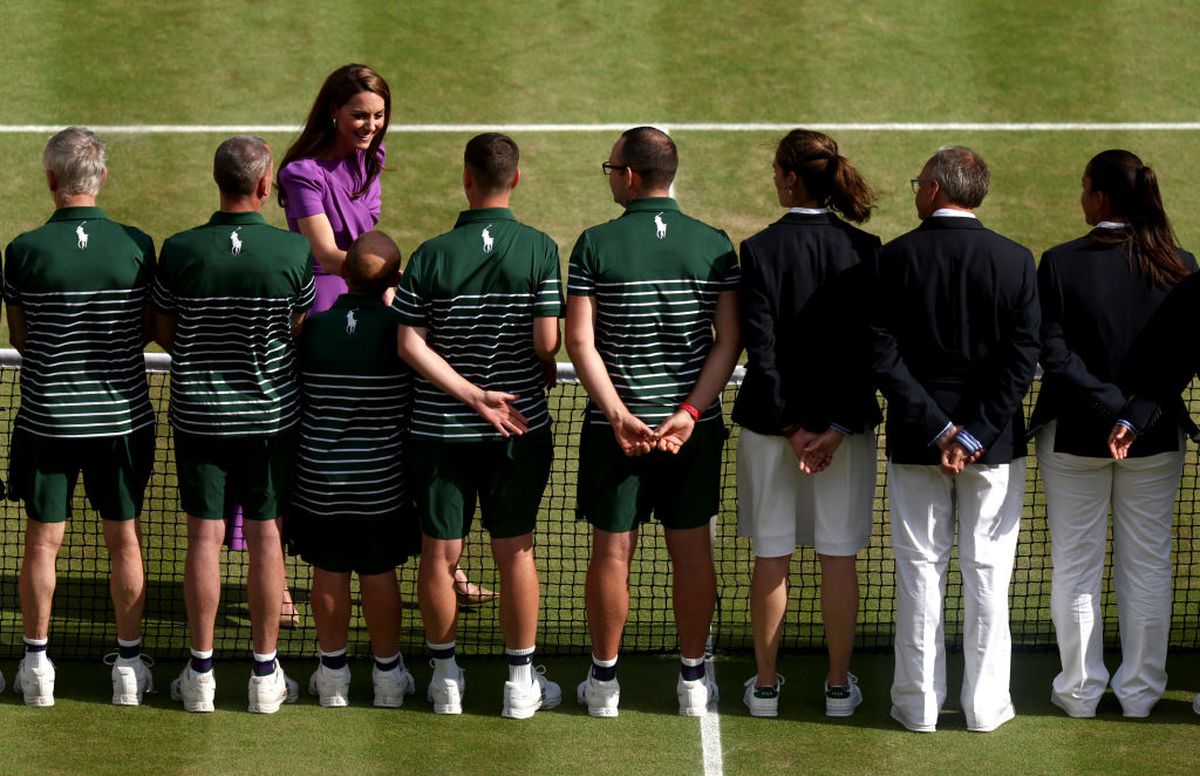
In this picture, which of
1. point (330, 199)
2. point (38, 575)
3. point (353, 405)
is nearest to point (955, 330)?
point (353, 405)

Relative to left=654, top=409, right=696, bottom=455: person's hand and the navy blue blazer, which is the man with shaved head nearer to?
left=654, top=409, right=696, bottom=455: person's hand

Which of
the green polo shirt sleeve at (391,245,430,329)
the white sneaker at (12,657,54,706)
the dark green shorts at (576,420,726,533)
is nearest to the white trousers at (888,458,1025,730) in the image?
the dark green shorts at (576,420,726,533)

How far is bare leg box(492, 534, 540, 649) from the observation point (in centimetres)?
707

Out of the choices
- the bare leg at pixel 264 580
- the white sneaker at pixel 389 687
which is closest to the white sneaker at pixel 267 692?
the bare leg at pixel 264 580

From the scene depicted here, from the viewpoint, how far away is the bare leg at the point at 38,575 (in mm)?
7156

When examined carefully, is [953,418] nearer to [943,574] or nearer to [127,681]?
[943,574]

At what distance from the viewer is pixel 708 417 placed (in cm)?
704

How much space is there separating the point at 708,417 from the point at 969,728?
5.16 ft

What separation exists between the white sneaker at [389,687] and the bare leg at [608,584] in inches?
32.1

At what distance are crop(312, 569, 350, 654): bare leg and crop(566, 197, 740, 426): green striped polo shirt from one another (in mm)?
1186

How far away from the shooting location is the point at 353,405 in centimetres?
701

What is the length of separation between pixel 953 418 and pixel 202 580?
2.96 meters

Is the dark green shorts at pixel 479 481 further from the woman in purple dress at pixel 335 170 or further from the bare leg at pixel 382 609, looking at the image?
the woman in purple dress at pixel 335 170

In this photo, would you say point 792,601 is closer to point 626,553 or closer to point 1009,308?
point 626,553
